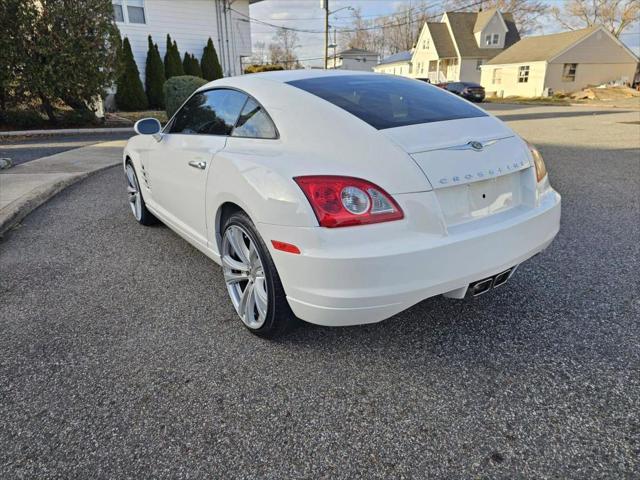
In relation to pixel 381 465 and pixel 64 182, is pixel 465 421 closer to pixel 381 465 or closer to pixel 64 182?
pixel 381 465

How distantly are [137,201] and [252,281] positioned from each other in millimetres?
2765

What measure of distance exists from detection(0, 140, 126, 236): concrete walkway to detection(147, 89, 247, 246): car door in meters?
2.27

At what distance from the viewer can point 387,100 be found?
9.50 ft

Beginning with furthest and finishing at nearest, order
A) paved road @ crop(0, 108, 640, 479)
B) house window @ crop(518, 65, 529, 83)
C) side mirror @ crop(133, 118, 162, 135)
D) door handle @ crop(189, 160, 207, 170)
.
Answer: house window @ crop(518, 65, 529, 83), side mirror @ crop(133, 118, 162, 135), door handle @ crop(189, 160, 207, 170), paved road @ crop(0, 108, 640, 479)

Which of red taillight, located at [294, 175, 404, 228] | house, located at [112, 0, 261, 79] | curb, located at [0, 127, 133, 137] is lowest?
curb, located at [0, 127, 133, 137]

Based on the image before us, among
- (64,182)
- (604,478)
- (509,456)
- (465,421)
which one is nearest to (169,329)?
(465,421)

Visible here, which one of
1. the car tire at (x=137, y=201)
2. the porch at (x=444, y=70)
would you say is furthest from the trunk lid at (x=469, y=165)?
the porch at (x=444, y=70)

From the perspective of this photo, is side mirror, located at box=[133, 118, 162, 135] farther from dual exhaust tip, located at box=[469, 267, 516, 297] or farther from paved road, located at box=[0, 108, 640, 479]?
dual exhaust tip, located at box=[469, 267, 516, 297]

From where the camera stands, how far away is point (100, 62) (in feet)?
46.0

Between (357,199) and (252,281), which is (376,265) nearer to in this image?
(357,199)

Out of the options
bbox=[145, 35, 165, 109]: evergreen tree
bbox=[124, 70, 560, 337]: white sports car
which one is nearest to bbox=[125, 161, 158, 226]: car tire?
bbox=[124, 70, 560, 337]: white sports car

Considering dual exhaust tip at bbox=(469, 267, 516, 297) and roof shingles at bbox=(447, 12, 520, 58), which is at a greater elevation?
roof shingles at bbox=(447, 12, 520, 58)

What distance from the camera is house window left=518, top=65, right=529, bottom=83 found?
126ft

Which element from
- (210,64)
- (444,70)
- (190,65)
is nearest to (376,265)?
(190,65)
